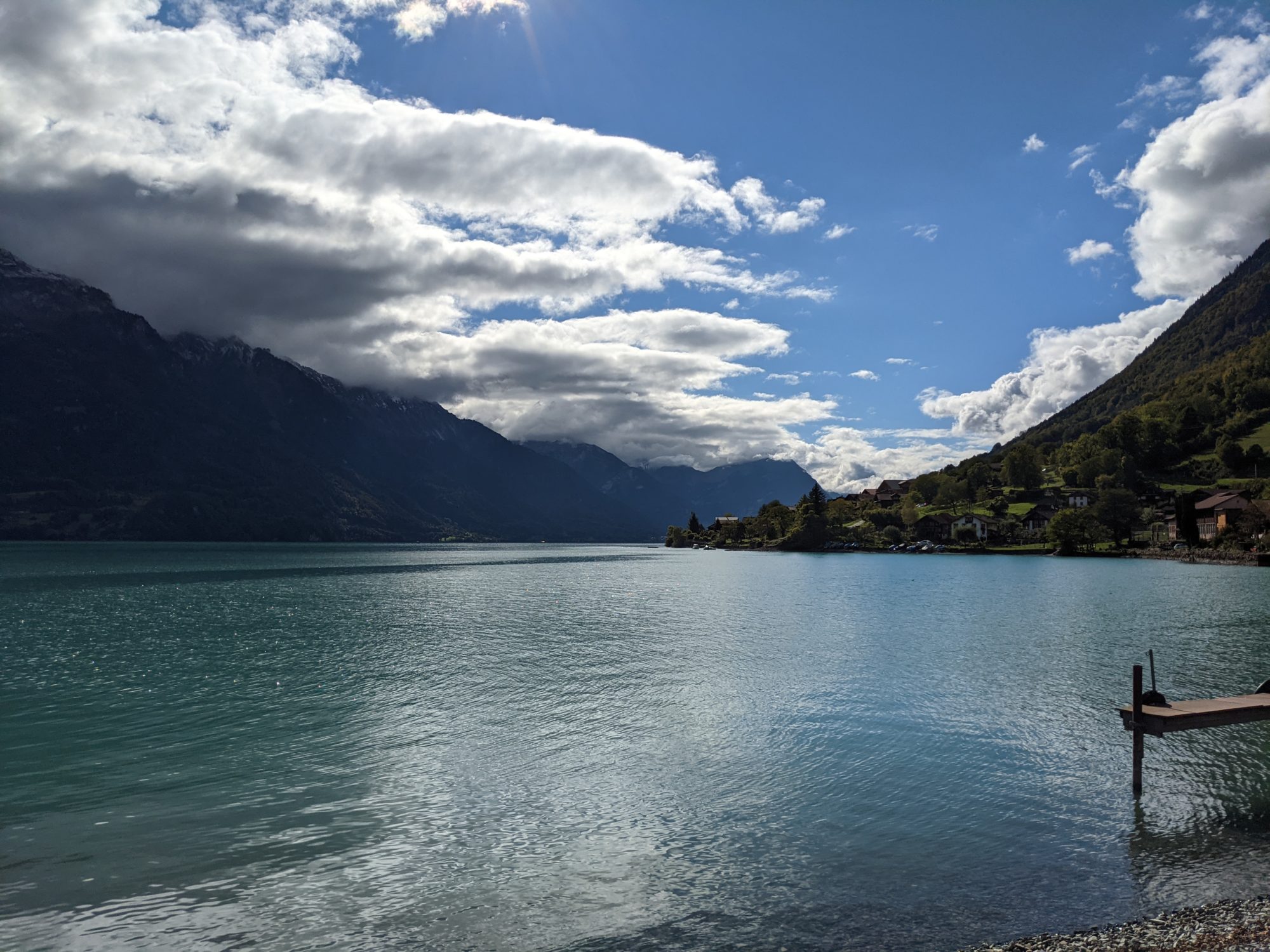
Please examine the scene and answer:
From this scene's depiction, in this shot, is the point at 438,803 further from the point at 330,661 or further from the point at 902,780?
the point at 330,661

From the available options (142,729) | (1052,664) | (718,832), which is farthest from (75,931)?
(1052,664)

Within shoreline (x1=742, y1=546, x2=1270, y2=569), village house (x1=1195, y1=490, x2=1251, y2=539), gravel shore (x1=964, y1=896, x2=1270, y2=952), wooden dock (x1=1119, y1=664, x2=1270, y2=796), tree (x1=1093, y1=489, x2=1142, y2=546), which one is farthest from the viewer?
tree (x1=1093, y1=489, x2=1142, y2=546)

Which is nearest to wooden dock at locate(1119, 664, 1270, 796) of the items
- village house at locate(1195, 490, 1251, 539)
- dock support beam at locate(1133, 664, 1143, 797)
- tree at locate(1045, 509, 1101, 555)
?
dock support beam at locate(1133, 664, 1143, 797)

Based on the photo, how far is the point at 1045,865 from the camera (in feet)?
55.3

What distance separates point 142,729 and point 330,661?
51.3 feet

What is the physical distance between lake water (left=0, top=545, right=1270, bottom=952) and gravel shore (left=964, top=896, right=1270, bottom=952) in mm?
687

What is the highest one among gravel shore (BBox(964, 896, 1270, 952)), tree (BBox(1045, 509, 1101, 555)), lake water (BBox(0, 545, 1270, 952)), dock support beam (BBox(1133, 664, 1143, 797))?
tree (BBox(1045, 509, 1101, 555))

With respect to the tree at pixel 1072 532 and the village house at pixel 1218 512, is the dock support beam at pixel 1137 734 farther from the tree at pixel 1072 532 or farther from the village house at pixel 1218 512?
the tree at pixel 1072 532

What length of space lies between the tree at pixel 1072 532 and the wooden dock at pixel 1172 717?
183432 millimetres

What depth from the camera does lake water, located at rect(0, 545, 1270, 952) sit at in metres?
14.7

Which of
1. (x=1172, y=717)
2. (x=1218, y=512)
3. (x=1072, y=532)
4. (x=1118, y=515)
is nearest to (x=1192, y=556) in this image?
(x=1218, y=512)

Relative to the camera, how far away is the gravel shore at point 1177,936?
1287 cm

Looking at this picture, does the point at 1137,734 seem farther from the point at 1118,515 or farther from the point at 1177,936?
the point at 1118,515

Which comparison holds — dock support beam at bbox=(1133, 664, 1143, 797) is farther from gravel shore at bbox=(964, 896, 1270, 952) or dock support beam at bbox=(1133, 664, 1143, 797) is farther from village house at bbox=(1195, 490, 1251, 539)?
village house at bbox=(1195, 490, 1251, 539)
